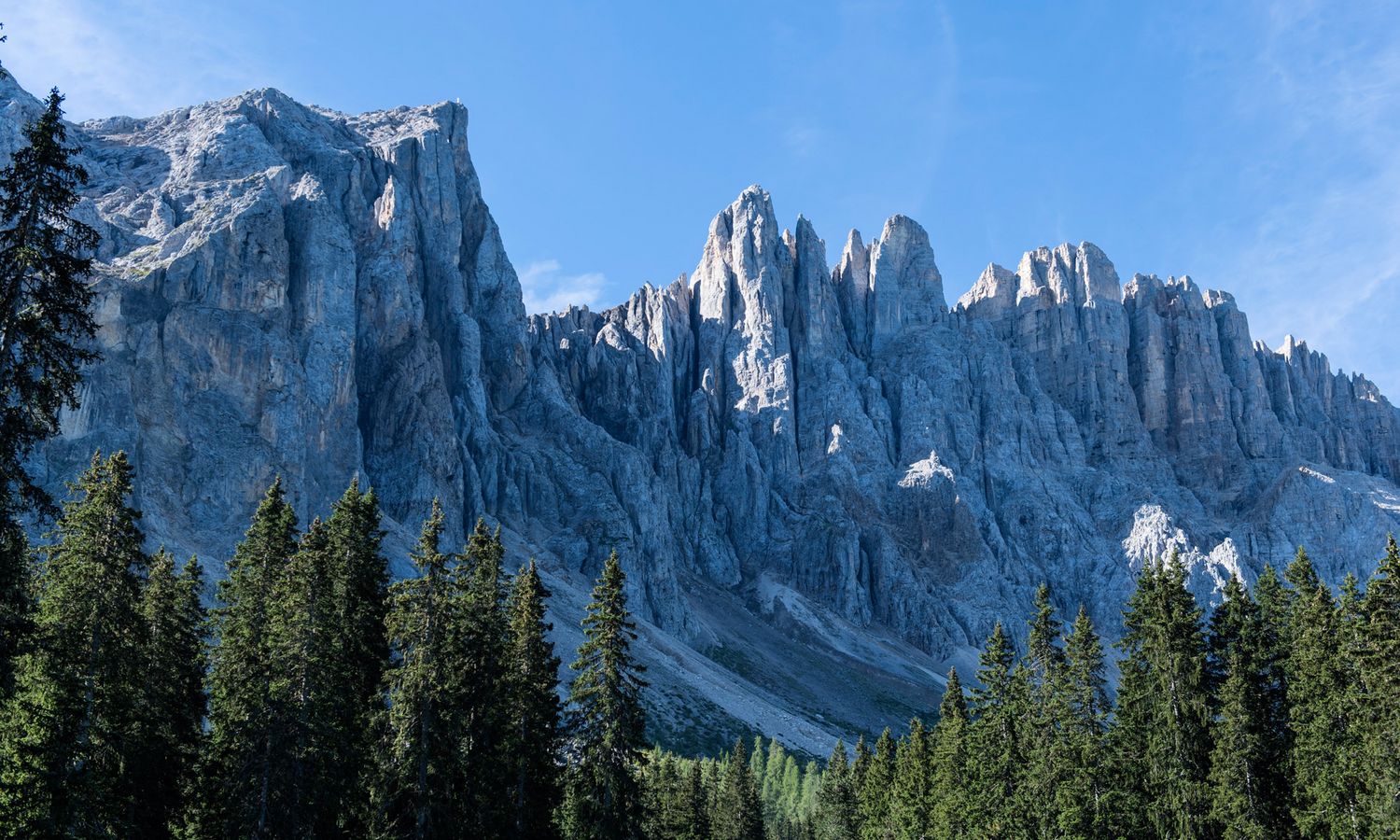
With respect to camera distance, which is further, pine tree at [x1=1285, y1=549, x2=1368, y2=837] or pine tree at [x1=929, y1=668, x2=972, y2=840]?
pine tree at [x1=929, y1=668, x2=972, y2=840]

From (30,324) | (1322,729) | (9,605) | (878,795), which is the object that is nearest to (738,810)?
(878,795)

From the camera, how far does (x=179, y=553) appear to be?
131750 mm

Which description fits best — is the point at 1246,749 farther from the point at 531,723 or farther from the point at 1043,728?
the point at 531,723

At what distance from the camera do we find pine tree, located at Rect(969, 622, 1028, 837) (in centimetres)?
4403

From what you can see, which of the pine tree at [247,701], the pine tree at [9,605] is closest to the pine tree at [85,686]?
the pine tree at [247,701]

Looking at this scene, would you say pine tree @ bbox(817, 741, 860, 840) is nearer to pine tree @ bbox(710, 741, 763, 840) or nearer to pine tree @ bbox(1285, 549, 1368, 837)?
pine tree @ bbox(710, 741, 763, 840)

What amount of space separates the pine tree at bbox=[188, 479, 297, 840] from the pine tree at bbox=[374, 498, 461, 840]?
332 centimetres

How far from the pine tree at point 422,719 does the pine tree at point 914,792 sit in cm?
2934

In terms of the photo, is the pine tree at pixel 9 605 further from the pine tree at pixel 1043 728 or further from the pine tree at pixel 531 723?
the pine tree at pixel 1043 728

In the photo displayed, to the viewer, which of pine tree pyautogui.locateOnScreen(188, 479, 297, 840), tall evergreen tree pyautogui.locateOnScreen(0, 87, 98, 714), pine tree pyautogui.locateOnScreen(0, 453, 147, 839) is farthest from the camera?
pine tree pyautogui.locateOnScreen(188, 479, 297, 840)

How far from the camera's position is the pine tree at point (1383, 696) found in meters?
32.6

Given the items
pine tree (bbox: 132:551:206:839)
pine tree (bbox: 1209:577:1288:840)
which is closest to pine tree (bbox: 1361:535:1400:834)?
pine tree (bbox: 1209:577:1288:840)

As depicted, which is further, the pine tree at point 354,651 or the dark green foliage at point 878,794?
the dark green foliage at point 878,794

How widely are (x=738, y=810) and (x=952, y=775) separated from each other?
2719cm
